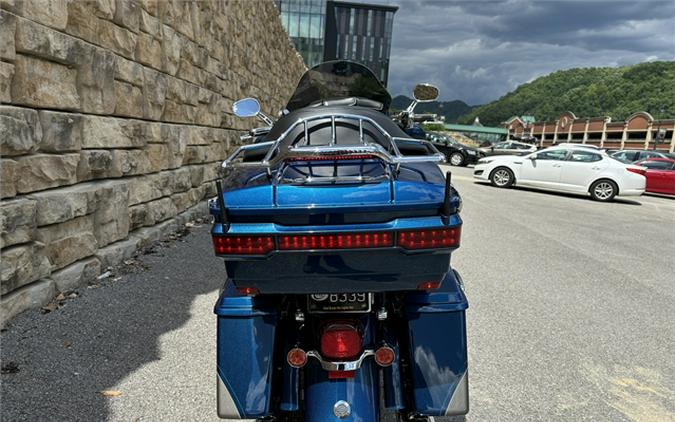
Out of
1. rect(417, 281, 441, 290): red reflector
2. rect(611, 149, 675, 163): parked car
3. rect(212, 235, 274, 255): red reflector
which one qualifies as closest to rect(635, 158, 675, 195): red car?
rect(611, 149, 675, 163): parked car

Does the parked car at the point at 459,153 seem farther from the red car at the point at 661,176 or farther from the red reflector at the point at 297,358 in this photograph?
the red reflector at the point at 297,358

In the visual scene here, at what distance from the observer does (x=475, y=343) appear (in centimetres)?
323

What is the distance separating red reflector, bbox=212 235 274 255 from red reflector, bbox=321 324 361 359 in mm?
467

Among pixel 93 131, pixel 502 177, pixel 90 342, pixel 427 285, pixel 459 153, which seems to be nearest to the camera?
pixel 427 285

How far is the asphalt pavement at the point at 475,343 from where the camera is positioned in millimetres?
2379

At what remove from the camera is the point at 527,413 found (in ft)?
7.91

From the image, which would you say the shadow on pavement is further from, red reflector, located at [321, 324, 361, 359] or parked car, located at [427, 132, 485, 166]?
parked car, located at [427, 132, 485, 166]

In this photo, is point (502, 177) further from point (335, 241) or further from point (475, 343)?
point (335, 241)

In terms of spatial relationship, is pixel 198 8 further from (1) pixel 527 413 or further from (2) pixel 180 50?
(1) pixel 527 413

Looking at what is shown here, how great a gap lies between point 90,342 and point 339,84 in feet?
9.44

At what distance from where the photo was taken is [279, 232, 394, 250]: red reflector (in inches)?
59.8

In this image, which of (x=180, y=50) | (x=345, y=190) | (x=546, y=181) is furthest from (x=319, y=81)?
(x=546, y=181)

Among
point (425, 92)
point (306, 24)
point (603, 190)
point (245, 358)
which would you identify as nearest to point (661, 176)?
point (603, 190)

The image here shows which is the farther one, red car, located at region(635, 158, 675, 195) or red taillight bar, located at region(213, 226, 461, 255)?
red car, located at region(635, 158, 675, 195)
